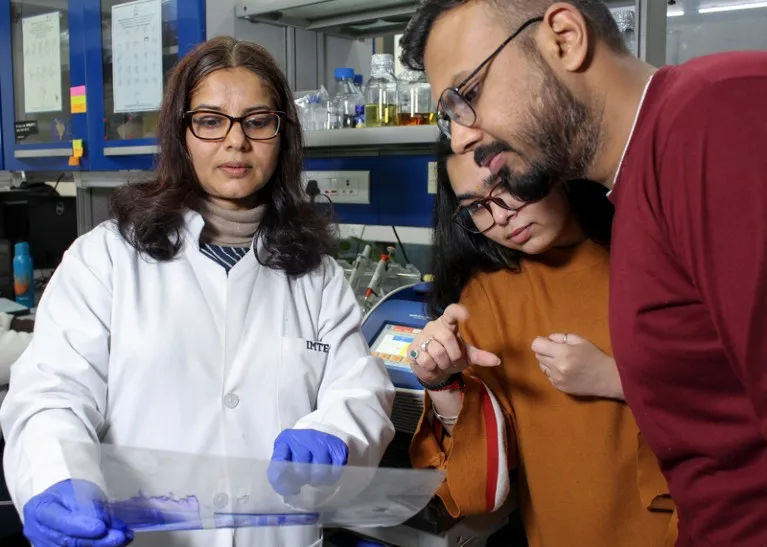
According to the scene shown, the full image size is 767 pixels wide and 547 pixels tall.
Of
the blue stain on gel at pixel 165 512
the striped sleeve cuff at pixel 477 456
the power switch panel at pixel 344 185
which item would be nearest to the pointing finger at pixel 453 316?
the striped sleeve cuff at pixel 477 456

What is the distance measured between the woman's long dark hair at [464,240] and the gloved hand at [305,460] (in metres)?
0.36

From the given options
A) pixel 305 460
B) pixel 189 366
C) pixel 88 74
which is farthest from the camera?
pixel 88 74

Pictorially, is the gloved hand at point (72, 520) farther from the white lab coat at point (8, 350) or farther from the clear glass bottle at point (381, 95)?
the clear glass bottle at point (381, 95)

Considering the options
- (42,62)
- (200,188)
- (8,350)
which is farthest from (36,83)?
(200,188)

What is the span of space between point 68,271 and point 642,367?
3.10ft

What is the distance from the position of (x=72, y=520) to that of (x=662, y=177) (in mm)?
848

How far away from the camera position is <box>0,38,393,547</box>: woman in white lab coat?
111 cm

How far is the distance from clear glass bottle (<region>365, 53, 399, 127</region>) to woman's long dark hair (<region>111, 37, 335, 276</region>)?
53 cm

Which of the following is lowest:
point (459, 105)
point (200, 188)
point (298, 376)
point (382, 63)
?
point (298, 376)

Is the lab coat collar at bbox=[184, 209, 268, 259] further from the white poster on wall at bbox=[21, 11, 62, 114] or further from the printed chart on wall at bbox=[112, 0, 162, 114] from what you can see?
the white poster on wall at bbox=[21, 11, 62, 114]

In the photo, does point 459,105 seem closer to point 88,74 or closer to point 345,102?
point 345,102

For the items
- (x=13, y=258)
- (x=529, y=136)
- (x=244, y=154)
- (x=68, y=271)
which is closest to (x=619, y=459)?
(x=529, y=136)

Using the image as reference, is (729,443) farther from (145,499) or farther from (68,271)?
(68,271)

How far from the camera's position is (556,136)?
2.91ft
